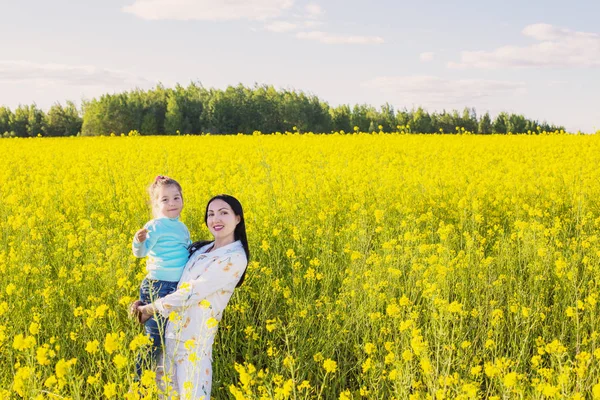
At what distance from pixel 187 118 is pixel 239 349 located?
44.0 m

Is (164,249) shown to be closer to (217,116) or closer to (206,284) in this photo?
(206,284)

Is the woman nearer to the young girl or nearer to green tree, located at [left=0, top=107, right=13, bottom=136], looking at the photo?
the young girl

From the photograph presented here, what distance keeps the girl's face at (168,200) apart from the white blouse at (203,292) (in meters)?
0.35

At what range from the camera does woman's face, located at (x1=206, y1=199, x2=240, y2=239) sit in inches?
129

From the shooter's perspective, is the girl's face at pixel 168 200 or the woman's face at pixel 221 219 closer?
the woman's face at pixel 221 219

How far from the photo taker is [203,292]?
309 centimetres

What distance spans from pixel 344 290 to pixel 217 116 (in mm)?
43215

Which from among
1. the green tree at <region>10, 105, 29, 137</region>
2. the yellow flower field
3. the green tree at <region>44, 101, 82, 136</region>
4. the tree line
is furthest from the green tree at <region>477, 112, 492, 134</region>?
the yellow flower field

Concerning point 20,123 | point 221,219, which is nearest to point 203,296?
point 221,219

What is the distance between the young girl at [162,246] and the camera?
3.32 meters

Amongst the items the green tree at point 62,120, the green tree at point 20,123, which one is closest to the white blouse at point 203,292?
the green tree at point 62,120

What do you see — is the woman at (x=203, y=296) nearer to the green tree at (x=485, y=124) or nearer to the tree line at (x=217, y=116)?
the tree line at (x=217, y=116)

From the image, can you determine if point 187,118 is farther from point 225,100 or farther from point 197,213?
point 197,213

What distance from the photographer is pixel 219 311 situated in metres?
3.26
